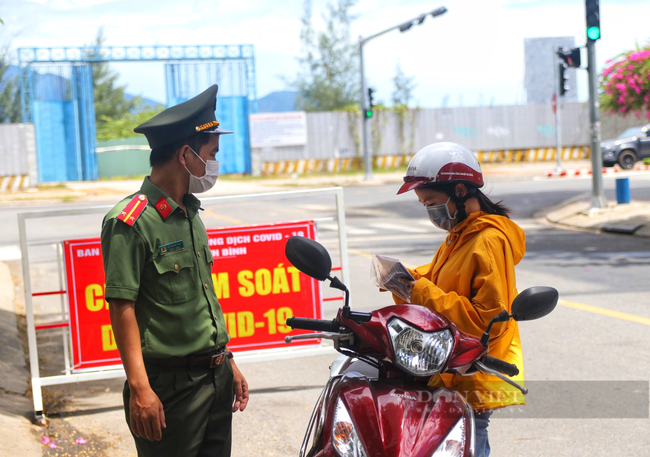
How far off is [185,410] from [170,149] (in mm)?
944

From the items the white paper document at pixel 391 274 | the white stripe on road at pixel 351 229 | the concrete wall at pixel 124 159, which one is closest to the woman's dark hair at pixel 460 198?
the white paper document at pixel 391 274

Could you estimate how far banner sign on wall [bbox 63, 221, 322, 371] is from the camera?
4914 mm

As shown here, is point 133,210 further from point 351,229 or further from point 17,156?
point 17,156

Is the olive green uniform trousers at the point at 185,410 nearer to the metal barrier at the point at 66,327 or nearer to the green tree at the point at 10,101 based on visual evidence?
the metal barrier at the point at 66,327

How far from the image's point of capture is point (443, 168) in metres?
2.65

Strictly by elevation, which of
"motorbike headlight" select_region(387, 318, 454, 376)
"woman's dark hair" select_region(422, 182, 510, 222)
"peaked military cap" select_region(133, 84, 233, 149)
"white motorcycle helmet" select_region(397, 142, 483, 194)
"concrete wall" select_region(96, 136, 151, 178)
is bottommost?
"motorbike headlight" select_region(387, 318, 454, 376)

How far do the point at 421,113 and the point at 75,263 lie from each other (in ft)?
113

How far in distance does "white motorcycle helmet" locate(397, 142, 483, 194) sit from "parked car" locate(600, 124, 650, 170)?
95.7 ft

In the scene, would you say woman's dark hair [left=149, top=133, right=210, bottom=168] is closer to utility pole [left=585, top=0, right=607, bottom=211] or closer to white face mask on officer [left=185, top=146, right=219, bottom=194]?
white face mask on officer [left=185, top=146, right=219, bottom=194]

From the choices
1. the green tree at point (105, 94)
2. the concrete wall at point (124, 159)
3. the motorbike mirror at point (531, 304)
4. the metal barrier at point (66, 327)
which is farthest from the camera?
the green tree at point (105, 94)

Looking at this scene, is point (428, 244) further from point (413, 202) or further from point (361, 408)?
point (361, 408)

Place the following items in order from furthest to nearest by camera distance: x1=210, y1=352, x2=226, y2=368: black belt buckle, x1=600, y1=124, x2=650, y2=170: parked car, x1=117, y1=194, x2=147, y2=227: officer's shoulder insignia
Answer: x1=600, y1=124, x2=650, y2=170: parked car
x1=210, y1=352, x2=226, y2=368: black belt buckle
x1=117, y1=194, x2=147, y2=227: officer's shoulder insignia

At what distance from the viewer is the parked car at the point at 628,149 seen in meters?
29.3

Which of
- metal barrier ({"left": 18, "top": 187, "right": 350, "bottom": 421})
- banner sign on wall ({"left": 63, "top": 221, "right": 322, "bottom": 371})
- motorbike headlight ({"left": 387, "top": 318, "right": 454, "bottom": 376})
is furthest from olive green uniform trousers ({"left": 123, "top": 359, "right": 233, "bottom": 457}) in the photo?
banner sign on wall ({"left": 63, "top": 221, "right": 322, "bottom": 371})
